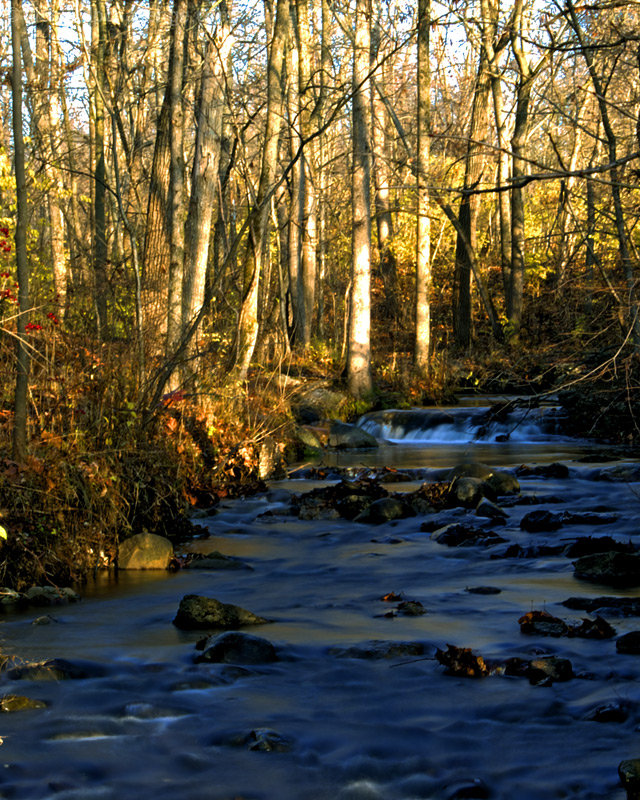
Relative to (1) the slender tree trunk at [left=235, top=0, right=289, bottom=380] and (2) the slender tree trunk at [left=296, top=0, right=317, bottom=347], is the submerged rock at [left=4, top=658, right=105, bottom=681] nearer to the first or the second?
(1) the slender tree trunk at [left=235, top=0, right=289, bottom=380]

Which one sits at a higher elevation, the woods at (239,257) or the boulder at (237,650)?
the woods at (239,257)

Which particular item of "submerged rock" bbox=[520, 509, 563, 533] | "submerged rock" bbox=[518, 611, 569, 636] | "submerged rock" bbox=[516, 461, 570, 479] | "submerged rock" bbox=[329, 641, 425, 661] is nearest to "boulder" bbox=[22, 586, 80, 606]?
"submerged rock" bbox=[329, 641, 425, 661]

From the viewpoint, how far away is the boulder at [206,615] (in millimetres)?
5801

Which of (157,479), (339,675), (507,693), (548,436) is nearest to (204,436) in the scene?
(157,479)

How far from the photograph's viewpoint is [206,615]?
580 cm

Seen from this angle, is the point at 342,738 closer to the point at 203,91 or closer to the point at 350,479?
the point at 350,479

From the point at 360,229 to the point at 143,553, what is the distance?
36.3 feet

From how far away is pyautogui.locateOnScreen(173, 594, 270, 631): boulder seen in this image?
19.0 feet

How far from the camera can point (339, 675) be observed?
16.3ft

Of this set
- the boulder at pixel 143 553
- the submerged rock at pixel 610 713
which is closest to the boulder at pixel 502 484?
the boulder at pixel 143 553

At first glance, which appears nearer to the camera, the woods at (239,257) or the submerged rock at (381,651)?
the submerged rock at (381,651)

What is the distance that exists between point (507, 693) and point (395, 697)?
600 mm

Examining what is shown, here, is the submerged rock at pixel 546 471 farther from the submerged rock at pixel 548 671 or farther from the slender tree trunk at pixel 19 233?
the slender tree trunk at pixel 19 233

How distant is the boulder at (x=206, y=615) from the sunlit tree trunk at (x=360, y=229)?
38.2ft
